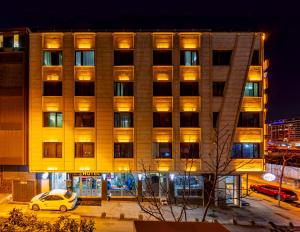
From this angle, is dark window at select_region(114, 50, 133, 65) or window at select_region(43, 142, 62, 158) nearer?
window at select_region(43, 142, 62, 158)

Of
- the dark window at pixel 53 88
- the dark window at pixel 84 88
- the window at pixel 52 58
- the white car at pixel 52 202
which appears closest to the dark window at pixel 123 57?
the dark window at pixel 84 88

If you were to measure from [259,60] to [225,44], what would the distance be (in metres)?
3.86

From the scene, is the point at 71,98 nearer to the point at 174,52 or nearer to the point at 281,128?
the point at 174,52

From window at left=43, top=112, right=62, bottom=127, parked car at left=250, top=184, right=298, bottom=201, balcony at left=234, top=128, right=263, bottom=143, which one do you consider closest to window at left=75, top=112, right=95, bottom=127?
window at left=43, top=112, right=62, bottom=127

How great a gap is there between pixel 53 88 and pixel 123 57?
7914 millimetres

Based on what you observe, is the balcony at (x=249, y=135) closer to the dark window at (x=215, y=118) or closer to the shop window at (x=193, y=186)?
the dark window at (x=215, y=118)

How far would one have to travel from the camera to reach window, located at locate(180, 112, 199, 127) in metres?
32.1

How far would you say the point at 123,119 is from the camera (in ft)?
106

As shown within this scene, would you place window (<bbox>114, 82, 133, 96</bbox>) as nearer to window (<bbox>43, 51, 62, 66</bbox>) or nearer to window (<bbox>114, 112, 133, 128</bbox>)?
window (<bbox>114, 112, 133, 128</bbox>)

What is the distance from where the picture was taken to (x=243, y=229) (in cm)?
2531

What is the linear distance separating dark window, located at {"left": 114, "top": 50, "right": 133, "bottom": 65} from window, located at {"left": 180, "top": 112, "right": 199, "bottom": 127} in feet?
25.7

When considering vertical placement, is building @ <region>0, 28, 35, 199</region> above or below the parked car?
above

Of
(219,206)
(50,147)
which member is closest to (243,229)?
(219,206)

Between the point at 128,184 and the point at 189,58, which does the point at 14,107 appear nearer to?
the point at 128,184
